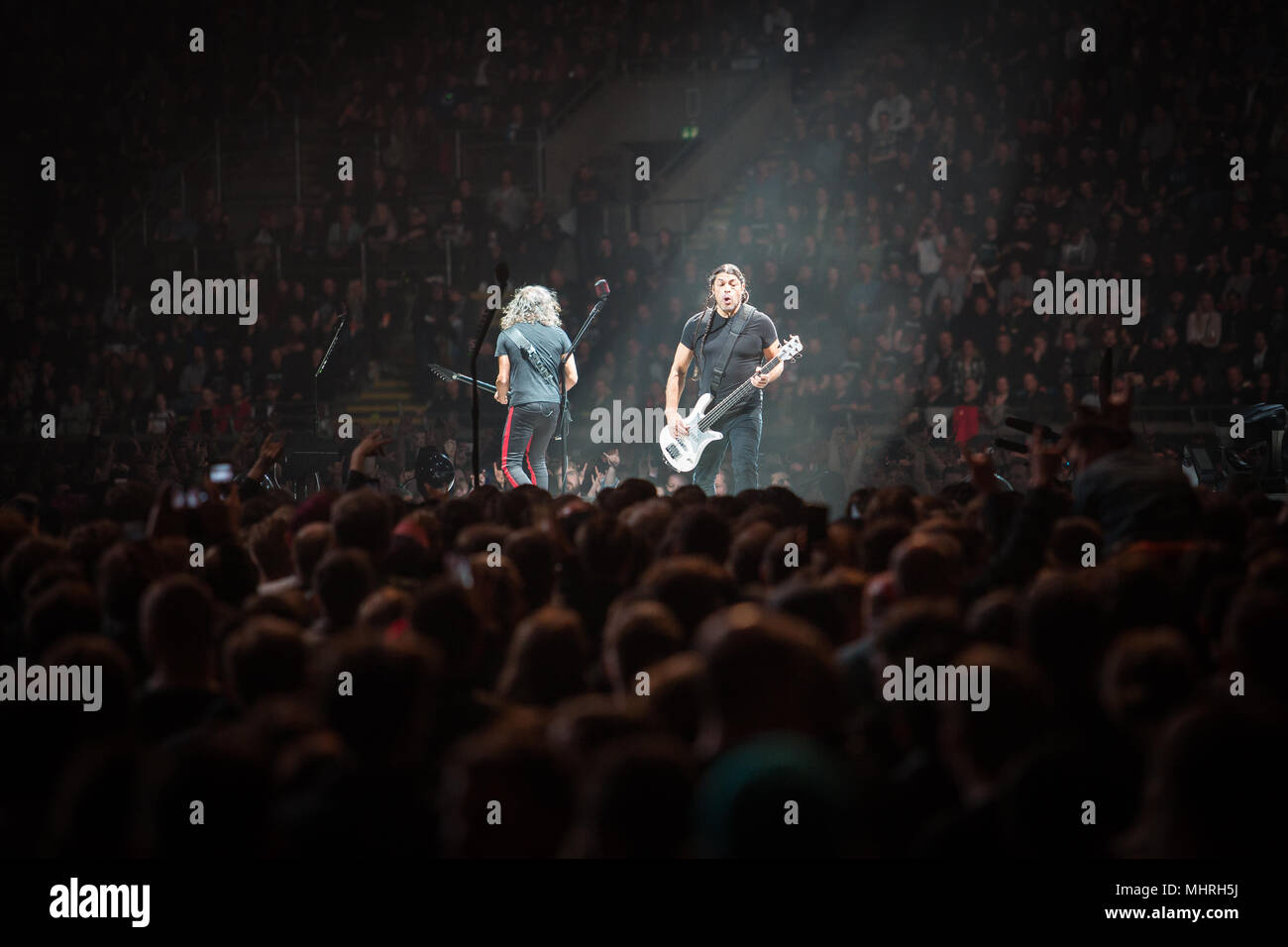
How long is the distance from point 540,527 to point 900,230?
1076cm

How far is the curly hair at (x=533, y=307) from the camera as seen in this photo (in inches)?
391

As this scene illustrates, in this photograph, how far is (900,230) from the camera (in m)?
14.5

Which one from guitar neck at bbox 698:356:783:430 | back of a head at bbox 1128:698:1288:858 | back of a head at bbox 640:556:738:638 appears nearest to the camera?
back of a head at bbox 1128:698:1288:858

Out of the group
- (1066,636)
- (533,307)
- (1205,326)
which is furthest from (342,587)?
(1205,326)

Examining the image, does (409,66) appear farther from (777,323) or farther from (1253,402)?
(1253,402)

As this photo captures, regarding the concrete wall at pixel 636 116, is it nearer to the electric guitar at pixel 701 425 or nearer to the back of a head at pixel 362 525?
the electric guitar at pixel 701 425

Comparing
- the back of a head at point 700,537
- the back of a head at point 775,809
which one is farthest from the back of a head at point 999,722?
the back of a head at point 700,537

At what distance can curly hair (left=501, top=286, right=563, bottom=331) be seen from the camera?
994cm

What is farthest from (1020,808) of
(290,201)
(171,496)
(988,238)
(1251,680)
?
(290,201)

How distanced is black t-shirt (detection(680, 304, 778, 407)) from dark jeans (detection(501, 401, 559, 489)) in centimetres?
149

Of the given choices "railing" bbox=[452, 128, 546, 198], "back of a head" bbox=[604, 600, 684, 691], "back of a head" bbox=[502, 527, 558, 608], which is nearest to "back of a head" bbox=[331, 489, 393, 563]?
"back of a head" bbox=[502, 527, 558, 608]

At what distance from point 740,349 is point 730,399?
36 cm

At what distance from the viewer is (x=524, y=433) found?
9.96m

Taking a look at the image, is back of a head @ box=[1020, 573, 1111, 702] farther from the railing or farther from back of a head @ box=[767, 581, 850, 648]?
the railing
